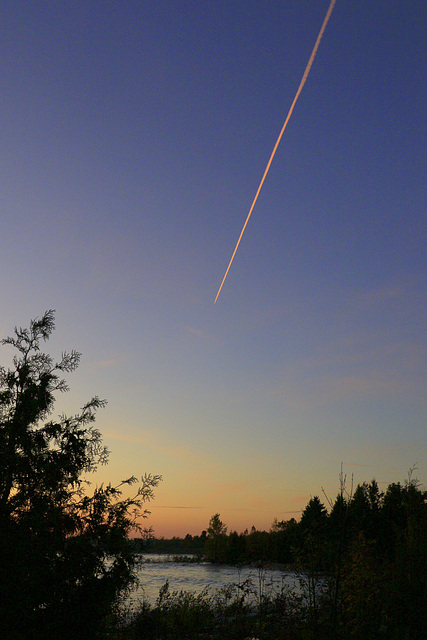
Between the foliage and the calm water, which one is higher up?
the foliage

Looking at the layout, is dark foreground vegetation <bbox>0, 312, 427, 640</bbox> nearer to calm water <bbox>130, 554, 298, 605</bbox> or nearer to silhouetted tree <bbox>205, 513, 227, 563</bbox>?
calm water <bbox>130, 554, 298, 605</bbox>

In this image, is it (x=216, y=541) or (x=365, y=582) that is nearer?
(x=365, y=582)

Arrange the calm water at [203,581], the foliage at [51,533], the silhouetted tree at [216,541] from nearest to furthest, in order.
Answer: the foliage at [51,533], the calm water at [203,581], the silhouetted tree at [216,541]

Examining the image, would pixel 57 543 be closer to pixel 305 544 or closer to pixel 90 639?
pixel 90 639

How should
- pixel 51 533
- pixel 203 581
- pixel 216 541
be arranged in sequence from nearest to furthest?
pixel 51 533, pixel 203 581, pixel 216 541

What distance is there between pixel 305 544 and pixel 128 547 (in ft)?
16.3

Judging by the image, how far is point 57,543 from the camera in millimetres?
11555

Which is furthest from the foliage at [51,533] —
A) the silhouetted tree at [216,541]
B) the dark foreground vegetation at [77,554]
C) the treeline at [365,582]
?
the silhouetted tree at [216,541]

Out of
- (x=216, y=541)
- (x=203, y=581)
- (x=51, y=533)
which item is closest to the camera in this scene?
(x=51, y=533)

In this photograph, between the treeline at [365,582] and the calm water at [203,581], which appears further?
the calm water at [203,581]

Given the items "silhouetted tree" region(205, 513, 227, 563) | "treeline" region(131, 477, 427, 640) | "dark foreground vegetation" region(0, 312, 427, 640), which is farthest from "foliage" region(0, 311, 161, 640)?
"silhouetted tree" region(205, 513, 227, 563)

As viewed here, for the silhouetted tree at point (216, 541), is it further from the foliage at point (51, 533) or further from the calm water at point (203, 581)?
the foliage at point (51, 533)

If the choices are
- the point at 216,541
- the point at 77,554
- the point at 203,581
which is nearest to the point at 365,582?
the point at 77,554

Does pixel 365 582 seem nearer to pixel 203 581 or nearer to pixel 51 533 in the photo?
pixel 51 533
